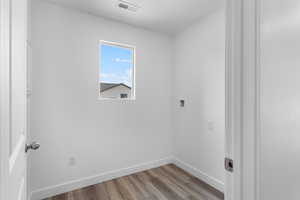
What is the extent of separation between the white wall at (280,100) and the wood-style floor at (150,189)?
137 cm

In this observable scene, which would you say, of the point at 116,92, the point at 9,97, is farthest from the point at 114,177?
the point at 9,97

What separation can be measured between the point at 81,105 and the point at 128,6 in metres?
1.54

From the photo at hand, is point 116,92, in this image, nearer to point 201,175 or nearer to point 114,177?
point 114,177

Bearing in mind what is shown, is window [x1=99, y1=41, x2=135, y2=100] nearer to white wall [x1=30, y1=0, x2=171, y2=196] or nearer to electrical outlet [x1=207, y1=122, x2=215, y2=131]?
white wall [x1=30, y1=0, x2=171, y2=196]

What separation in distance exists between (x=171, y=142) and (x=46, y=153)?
2.10 metres

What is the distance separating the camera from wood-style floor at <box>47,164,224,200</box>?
195 centimetres

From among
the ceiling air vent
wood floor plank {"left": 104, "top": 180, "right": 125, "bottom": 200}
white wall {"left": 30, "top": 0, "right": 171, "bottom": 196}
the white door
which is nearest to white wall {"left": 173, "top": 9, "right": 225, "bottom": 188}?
white wall {"left": 30, "top": 0, "right": 171, "bottom": 196}

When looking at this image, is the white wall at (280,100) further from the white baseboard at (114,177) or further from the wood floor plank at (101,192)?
the wood floor plank at (101,192)

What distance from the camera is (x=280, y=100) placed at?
0.79m

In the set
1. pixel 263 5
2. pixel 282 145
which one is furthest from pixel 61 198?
pixel 263 5

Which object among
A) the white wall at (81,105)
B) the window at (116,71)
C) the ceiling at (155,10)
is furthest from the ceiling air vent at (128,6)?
the window at (116,71)

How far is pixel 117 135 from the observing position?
243 centimetres

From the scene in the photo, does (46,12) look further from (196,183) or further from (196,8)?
(196,183)

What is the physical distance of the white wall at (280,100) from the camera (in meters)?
0.70
